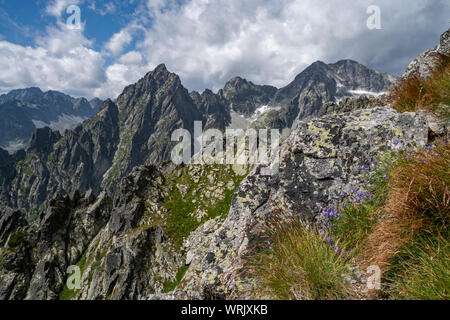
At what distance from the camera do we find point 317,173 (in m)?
5.38

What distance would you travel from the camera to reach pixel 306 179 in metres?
5.39

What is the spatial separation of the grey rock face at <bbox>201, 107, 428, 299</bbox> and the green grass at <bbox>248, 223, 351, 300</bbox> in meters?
0.66

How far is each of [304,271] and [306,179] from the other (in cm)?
261

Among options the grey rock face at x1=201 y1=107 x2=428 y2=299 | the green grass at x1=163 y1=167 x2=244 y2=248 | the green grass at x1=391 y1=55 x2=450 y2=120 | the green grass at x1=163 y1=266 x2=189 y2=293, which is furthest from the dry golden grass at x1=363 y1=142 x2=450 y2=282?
the green grass at x1=163 y1=266 x2=189 y2=293

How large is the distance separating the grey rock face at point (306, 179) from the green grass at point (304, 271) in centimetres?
66

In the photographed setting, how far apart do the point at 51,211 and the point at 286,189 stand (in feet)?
215

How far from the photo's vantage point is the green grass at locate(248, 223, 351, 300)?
10.2 feet

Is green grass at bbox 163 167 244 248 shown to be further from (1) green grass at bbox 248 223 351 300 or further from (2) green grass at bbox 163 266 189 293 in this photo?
(1) green grass at bbox 248 223 351 300

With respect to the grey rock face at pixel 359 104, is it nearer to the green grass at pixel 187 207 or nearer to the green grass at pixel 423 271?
the green grass at pixel 423 271

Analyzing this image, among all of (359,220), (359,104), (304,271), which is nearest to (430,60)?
(359,220)

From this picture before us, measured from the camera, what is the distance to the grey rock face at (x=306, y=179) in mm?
4641

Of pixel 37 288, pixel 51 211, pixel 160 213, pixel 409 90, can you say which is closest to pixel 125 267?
pixel 160 213

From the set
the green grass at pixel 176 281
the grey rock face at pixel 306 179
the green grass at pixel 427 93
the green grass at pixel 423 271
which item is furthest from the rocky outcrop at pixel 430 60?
the green grass at pixel 176 281
